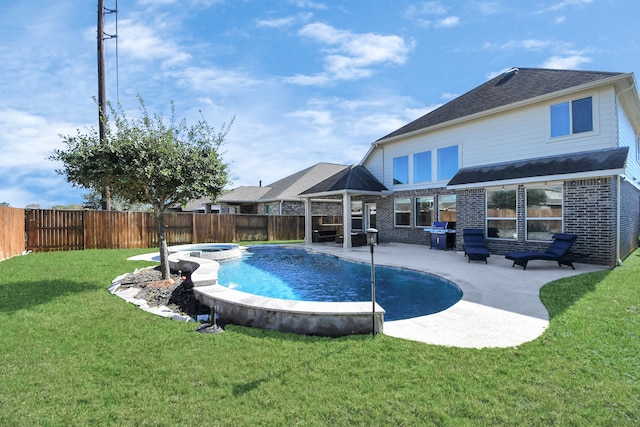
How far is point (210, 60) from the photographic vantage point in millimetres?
12547

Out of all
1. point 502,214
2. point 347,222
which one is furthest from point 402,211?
point 502,214

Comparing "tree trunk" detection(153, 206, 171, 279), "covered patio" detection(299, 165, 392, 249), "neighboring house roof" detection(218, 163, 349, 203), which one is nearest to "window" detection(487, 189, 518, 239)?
"covered patio" detection(299, 165, 392, 249)

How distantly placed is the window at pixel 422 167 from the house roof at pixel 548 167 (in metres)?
2.13

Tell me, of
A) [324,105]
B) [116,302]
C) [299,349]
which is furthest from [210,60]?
[299,349]

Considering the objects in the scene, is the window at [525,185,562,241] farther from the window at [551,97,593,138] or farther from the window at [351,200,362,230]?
the window at [351,200,362,230]

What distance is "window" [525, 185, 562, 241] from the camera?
34.9 feet

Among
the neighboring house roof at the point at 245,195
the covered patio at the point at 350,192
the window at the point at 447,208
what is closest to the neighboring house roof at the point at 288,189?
the neighboring house roof at the point at 245,195

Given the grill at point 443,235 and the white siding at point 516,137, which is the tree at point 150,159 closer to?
the grill at point 443,235

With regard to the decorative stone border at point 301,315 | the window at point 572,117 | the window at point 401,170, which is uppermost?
the window at point 572,117

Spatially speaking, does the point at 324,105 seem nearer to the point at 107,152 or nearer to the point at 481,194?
the point at 481,194

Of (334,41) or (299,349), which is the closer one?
(299,349)

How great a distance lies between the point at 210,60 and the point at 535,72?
1389 cm

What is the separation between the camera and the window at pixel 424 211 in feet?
52.3

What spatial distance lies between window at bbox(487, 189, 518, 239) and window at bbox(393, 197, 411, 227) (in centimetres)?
486
